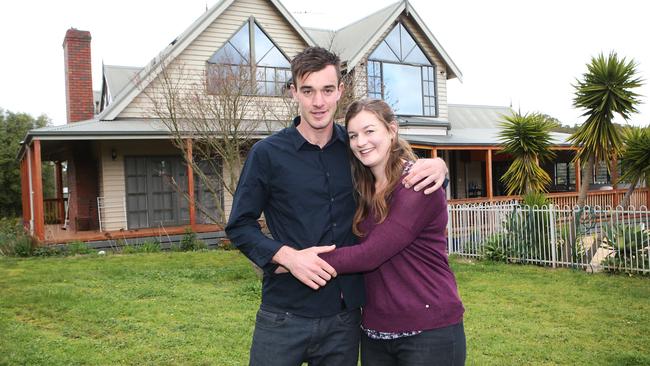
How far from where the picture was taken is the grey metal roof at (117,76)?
1797 centimetres

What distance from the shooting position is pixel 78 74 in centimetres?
1761

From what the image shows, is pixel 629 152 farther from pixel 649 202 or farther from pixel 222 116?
pixel 222 116

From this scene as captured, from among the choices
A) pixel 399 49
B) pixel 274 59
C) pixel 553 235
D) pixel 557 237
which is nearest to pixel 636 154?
pixel 557 237

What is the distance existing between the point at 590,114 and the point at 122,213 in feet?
40.3

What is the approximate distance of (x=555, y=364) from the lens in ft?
17.2

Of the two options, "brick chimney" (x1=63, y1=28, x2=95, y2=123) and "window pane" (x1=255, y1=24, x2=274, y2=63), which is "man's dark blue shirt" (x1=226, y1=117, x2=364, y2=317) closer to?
"window pane" (x1=255, y1=24, x2=274, y2=63)

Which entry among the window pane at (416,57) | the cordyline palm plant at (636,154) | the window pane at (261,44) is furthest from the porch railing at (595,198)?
the window pane at (261,44)

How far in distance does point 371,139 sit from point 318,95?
336 millimetres

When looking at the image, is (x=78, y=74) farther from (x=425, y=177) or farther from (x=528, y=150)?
(x=425, y=177)

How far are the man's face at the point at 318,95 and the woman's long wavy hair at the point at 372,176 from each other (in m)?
0.11

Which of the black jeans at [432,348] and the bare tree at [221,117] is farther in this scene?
the bare tree at [221,117]

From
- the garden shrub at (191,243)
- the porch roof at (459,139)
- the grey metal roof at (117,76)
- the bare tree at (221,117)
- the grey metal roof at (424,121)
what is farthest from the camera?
the grey metal roof at (424,121)

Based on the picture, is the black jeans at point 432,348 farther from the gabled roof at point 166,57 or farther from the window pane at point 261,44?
the window pane at point 261,44

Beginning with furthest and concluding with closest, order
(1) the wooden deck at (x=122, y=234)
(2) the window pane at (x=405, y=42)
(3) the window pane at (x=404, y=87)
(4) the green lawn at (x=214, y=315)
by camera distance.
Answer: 1. (2) the window pane at (x=405, y=42)
2. (3) the window pane at (x=404, y=87)
3. (1) the wooden deck at (x=122, y=234)
4. (4) the green lawn at (x=214, y=315)
